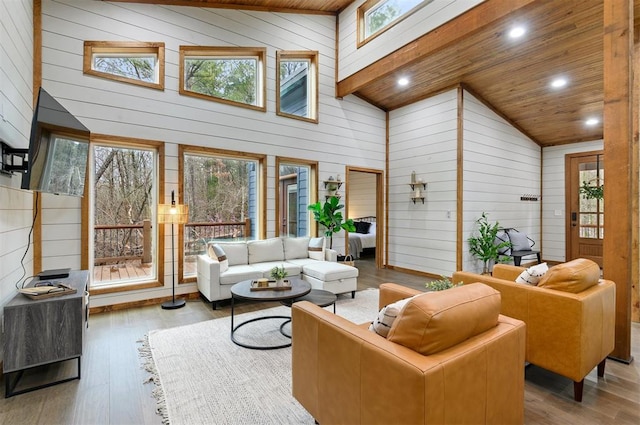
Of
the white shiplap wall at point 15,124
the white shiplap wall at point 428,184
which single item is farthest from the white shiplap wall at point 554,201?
the white shiplap wall at point 15,124

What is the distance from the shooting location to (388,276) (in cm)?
594

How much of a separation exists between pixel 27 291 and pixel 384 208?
5.73 meters

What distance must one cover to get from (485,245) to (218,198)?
15.1ft

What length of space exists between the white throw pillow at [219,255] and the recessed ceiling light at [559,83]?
5.75 metres

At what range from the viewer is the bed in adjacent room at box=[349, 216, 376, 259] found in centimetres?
772

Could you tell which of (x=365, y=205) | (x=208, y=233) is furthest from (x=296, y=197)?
(x=365, y=205)

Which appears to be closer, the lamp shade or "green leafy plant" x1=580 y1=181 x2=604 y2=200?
the lamp shade

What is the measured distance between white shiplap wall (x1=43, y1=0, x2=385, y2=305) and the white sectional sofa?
460 millimetres

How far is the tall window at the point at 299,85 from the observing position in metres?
5.70

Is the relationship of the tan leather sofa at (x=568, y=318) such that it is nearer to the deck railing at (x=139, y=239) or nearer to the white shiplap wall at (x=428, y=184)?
the white shiplap wall at (x=428, y=184)

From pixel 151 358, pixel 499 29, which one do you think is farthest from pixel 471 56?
pixel 151 358

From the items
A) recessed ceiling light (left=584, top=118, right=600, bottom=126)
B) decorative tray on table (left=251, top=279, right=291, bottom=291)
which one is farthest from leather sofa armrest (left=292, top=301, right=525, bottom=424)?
recessed ceiling light (left=584, top=118, right=600, bottom=126)

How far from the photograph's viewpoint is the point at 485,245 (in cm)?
553

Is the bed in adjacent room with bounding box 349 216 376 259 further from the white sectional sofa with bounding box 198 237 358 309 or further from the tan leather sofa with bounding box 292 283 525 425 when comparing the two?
the tan leather sofa with bounding box 292 283 525 425
